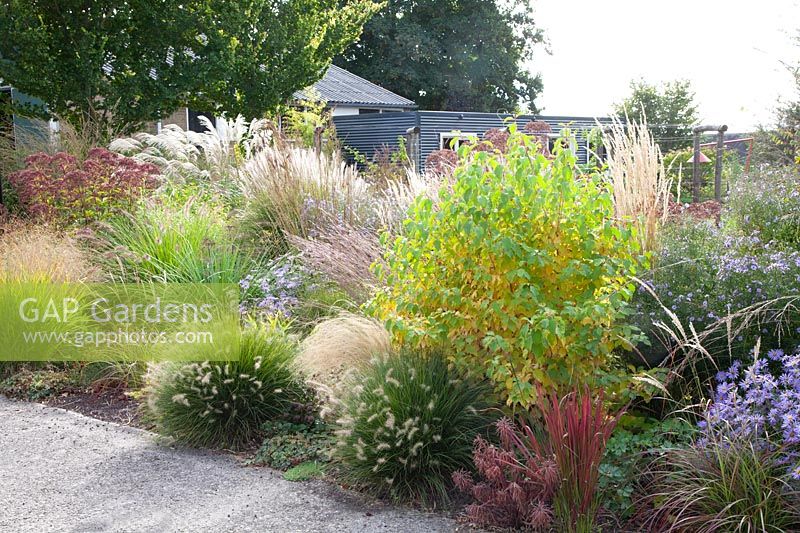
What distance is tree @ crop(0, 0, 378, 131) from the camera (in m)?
13.9

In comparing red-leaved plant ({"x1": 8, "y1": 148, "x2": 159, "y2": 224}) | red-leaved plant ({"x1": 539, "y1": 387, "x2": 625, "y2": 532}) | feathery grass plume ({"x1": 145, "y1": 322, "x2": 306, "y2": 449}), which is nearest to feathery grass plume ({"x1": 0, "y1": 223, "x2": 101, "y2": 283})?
red-leaved plant ({"x1": 8, "y1": 148, "x2": 159, "y2": 224})

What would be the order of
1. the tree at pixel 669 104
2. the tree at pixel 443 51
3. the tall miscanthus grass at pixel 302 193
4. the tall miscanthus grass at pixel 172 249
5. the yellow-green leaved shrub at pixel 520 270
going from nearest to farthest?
the yellow-green leaved shrub at pixel 520 270
the tall miscanthus grass at pixel 172 249
the tall miscanthus grass at pixel 302 193
the tree at pixel 669 104
the tree at pixel 443 51

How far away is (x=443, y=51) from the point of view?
37469 mm

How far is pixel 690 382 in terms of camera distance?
176 inches

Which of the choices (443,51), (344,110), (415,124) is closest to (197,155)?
(415,124)

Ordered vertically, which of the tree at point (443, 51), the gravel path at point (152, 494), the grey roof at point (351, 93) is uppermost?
the tree at point (443, 51)

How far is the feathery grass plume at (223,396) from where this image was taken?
4766 mm

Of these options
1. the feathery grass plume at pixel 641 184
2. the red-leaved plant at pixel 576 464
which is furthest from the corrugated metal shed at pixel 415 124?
the red-leaved plant at pixel 576 464

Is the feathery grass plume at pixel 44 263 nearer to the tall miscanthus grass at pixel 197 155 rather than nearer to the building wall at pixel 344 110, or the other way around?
the tall miscanthus grass at pixel 197 155

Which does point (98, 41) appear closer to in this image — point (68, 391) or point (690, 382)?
point (68, 391)

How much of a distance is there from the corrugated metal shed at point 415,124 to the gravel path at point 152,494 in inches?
667

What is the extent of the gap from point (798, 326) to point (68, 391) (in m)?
4.93

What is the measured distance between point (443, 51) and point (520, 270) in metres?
34.8

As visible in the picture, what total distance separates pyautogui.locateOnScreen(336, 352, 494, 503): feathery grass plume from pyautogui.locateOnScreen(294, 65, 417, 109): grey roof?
22.5 meters
